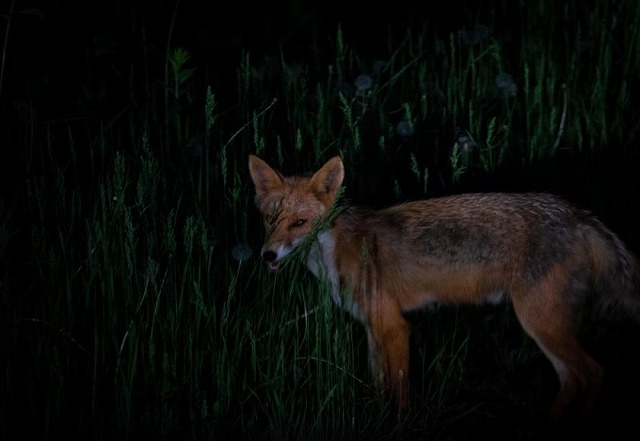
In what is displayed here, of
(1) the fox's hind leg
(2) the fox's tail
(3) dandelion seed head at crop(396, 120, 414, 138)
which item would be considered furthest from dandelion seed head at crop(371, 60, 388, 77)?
(1) the fox's hind leg

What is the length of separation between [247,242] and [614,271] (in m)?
2.03

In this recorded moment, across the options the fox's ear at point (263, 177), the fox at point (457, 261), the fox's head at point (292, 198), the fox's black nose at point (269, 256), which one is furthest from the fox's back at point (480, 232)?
the fox's black nose at point (269, 256)

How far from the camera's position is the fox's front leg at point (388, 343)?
4.75 metres

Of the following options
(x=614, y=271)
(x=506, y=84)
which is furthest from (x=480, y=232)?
(x=506, y=84)

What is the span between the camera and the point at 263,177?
5289 millimetres

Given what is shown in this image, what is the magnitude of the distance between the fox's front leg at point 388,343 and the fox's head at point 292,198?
603 mm

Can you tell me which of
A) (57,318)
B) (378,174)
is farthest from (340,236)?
(57,318)

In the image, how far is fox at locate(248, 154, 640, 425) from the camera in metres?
4.56

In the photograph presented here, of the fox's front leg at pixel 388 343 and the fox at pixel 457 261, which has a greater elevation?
the fox at pixel 457 261

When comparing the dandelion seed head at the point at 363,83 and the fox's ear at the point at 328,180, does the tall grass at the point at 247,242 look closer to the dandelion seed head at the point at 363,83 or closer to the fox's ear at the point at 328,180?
the dandelion seed head at the point at 363,83

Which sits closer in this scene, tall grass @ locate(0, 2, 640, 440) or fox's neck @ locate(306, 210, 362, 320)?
tall grass @ locate(0, 2, 640, 440)

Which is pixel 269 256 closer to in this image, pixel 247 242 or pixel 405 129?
pixel 247 242

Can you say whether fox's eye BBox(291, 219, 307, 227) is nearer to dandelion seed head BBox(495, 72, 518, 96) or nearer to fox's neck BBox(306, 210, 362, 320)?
fox's neck BBox(306, 210, 362, 320)

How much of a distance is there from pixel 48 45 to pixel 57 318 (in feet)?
11.0
